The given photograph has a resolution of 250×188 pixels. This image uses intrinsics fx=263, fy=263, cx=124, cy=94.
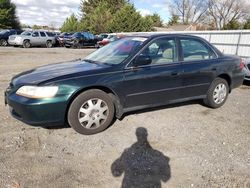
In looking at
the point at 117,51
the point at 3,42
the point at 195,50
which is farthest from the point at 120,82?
the point at 3,42

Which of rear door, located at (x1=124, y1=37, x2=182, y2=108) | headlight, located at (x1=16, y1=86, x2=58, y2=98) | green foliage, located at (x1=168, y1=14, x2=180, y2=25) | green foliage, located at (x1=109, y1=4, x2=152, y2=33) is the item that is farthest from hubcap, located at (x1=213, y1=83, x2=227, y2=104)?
green foliage, located at (x1=168, y1=14, x2=180, y2=25)

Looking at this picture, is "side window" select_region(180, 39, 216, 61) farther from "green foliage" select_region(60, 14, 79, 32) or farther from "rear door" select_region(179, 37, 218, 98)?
"green foliage" select_region(60, 14, 79, 32)

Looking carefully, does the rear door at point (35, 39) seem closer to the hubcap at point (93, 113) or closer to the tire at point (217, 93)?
the tire at point (217, 93)

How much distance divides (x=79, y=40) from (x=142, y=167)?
25154 millimetres

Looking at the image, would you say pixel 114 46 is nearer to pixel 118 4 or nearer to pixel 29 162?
pixel 29 162

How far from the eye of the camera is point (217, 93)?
5637 millimetres

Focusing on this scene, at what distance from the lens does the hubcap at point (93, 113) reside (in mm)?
4148

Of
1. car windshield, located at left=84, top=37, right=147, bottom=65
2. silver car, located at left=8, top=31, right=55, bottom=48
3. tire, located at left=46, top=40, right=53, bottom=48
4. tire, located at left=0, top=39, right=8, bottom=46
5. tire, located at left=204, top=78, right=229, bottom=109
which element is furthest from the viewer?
tire, located at left=46, top=40, right=53, bottom=48

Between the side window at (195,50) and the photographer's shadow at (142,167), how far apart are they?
211 cm

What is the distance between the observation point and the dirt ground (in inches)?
121

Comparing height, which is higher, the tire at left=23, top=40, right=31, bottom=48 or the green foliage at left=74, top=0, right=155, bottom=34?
the green foliage at left=74, top=0, right=155, bottom=34

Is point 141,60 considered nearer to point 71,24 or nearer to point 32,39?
point 32,39

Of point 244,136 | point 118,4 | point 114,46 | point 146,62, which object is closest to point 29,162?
point 146,62

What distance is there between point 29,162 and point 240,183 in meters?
2.60
